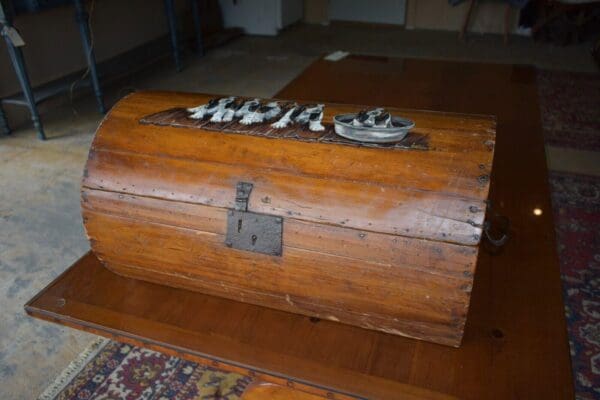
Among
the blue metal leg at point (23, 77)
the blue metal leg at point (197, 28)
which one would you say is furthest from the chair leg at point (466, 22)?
the blue metal leg at point (23, 77)

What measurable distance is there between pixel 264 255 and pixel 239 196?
0.41 ft

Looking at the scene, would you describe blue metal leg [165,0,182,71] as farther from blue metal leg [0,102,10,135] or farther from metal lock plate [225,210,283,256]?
metal lock plate [225,210,283,256]

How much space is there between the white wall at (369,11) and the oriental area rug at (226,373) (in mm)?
4721

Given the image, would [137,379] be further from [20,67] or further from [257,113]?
[20,67]

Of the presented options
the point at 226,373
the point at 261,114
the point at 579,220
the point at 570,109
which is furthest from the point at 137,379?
the point at 570,109

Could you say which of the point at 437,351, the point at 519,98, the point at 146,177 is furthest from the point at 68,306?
the point at 519,98

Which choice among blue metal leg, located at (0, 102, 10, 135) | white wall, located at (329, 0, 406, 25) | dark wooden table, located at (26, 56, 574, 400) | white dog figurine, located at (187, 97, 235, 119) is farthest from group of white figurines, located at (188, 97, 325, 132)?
white wall, located at (329, 0, 406, 25)

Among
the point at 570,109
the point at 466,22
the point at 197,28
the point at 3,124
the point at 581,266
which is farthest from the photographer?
the point at 466,22

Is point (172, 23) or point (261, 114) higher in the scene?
point (261, 114)

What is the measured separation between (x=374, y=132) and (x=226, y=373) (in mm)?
914

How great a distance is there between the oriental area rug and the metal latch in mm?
651

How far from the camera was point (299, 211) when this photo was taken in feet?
3.01

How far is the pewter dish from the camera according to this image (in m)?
0.97

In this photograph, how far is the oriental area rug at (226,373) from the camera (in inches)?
55.8
